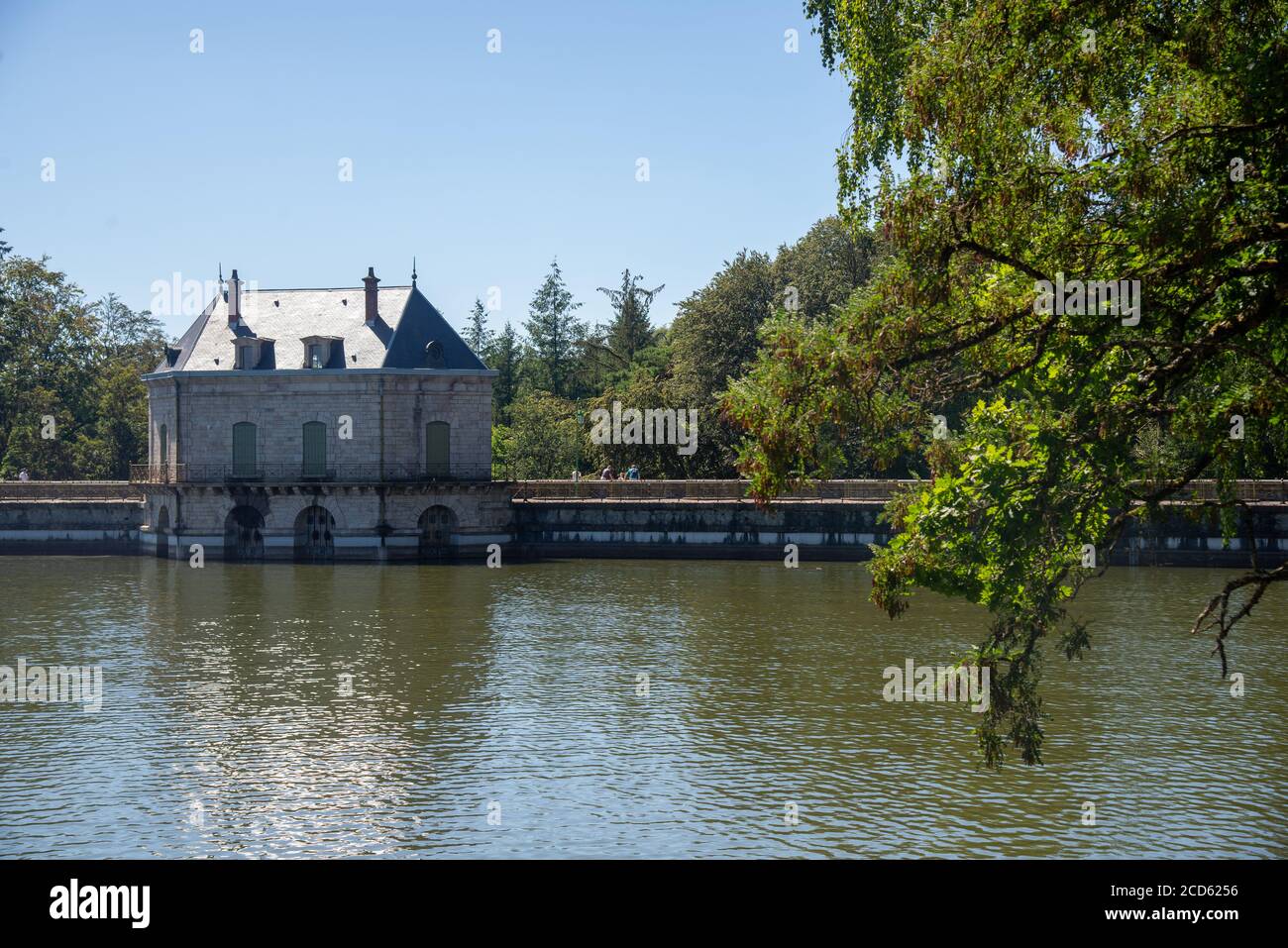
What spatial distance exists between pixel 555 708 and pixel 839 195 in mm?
9898

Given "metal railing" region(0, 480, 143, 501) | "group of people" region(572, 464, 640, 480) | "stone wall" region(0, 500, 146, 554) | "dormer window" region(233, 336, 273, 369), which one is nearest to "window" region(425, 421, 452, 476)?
"group of people" region(572, 464, 640, 480)

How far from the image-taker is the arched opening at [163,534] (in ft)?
179

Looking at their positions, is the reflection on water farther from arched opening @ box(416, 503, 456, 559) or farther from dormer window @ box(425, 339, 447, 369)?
dormer window @ box(425, 339, 447, 369)

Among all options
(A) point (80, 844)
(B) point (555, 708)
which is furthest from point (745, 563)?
(A) point (80, 844)

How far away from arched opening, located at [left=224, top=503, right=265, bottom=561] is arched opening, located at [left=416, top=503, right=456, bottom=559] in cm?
644

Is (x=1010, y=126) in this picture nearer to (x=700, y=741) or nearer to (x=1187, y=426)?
(x=1187, y=426)

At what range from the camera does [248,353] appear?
174 feet

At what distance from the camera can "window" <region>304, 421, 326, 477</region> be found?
5247cm

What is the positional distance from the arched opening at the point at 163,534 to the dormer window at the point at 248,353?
7.01m

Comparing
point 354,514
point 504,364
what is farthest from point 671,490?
point 504,364

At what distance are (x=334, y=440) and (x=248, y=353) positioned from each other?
16.5 feet

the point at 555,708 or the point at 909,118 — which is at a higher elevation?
the point at 909,118

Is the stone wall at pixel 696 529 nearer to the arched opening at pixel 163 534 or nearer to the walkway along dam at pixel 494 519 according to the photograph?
the walkway along dam at pixel 494 519

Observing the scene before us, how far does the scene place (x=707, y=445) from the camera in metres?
64.8
